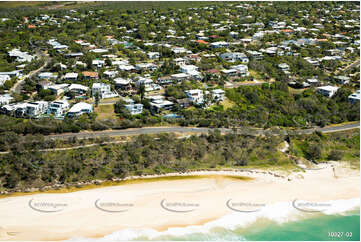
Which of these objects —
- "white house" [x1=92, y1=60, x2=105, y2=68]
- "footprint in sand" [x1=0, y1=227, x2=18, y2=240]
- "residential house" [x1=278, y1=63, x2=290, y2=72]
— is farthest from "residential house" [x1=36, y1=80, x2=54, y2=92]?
"residential house" [x1=278, y1=63, x2=290, y2=72]

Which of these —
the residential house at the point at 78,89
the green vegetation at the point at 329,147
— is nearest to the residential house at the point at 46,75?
the residential house at the point at 78,89

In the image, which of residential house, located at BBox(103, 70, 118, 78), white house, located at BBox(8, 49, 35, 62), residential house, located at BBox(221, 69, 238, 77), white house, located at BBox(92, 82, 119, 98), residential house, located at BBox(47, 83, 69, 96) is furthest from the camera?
white house, located at BBox(8, 49, 35, 62)

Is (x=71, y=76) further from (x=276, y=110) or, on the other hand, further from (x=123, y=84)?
(x=276, y=110)

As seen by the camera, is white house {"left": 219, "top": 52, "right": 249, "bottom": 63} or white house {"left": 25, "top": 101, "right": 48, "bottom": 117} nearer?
white house {"left": 25, "top": 101, "right": 48, "bottom": 117}

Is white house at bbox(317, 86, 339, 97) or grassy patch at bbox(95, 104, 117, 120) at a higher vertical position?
grassy patch at bbox(95, 104, 117, 120)

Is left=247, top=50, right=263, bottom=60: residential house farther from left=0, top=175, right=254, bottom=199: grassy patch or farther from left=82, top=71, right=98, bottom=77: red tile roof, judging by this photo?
left=0, top=175, right=254, bottom=199: grassy patch

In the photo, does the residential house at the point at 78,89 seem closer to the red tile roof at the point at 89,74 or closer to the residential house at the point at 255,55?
the red tile roof at the point at 89,74
